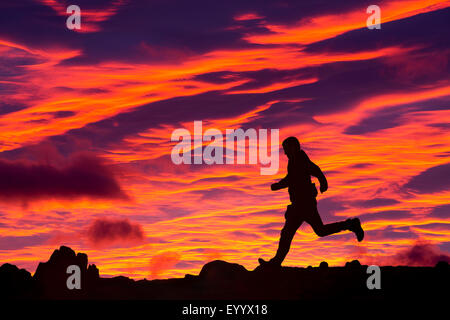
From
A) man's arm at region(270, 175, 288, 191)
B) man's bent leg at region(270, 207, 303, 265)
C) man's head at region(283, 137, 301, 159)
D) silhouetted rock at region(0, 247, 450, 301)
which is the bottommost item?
silhouetted rock at region(0, 247, 450, 301)

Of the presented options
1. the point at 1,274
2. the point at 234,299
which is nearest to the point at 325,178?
the point at 234,299

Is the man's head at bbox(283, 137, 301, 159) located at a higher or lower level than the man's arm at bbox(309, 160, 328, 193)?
higher

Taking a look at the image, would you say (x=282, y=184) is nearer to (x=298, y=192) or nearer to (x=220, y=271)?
(x=298, y=192)

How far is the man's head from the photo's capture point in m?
14.8

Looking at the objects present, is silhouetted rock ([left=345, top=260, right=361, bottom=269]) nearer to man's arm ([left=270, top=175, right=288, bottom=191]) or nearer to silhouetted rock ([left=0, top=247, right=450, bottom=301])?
silhouetted rock ([left=0, top=247, right=450, bottom=301])

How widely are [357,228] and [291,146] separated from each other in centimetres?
260

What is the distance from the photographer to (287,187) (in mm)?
15016

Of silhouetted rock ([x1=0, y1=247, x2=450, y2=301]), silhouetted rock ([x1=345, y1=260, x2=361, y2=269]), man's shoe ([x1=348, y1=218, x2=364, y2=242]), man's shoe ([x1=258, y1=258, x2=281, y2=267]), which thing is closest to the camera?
silhouetted rock ([x1=0, y1=247, x2=450, y2=301])

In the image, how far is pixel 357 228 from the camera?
15430 mm

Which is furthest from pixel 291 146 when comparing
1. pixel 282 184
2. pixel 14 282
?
pixel 14 282

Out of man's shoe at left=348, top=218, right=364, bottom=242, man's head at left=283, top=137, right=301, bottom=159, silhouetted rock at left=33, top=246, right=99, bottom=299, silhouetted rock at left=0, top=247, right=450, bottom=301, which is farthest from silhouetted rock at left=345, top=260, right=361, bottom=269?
silhouetted rock at left=33, top=246, right=99, bottom=299

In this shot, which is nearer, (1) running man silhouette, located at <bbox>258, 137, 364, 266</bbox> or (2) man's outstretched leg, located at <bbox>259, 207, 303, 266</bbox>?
(1) running man silhouette, located at <bbox>258, 137, 364, 266</bbox>
